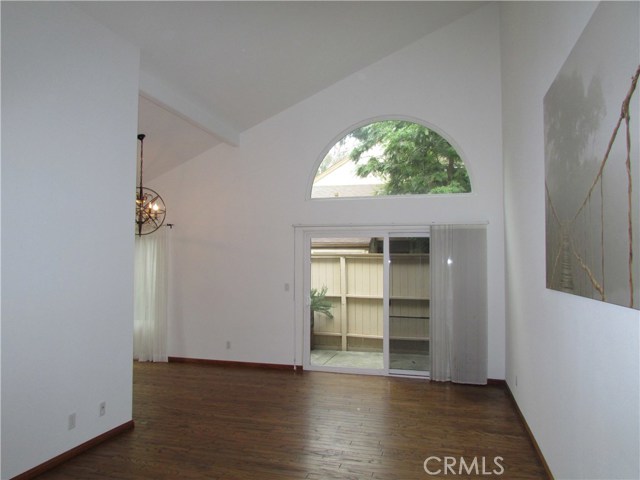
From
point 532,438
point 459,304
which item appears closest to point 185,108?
point 459,304

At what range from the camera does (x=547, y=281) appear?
3029 mm

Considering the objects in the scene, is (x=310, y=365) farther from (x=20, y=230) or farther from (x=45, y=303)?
(x=20, y=230)

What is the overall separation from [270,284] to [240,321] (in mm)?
694

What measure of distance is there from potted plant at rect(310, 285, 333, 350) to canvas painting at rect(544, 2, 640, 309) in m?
3.68

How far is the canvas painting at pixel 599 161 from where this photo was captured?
161cm

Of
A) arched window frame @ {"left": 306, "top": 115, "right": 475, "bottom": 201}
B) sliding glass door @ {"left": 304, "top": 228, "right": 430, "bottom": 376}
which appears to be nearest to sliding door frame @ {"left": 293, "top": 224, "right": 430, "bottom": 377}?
sliding glass door @ {"left": 304, "top": 228, "right": 430, "bottom": 376}

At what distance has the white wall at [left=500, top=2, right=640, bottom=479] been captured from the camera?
185 centimetres

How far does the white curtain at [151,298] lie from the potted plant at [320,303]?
221 centimetres

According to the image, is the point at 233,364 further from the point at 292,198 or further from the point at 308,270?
the point at 292,198

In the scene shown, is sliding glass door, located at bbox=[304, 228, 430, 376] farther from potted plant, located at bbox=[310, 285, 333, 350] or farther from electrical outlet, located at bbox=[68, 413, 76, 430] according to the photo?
electrical outlet, located at bbox=[68, 413, 76, 430]

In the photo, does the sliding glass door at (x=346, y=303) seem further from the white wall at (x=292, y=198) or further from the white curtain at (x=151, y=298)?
the white curtain at (x=151, y=298)

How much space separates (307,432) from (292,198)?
3247mm

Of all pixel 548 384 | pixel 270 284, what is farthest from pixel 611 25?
pixel 270 284

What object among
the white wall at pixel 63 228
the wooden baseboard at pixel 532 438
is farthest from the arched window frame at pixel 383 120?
the white wall at pixel 63 228
